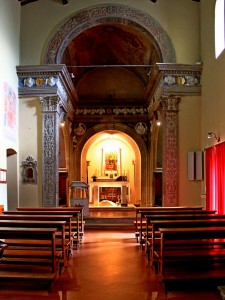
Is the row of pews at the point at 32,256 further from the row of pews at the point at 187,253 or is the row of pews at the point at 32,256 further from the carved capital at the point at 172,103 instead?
the carved capital at the point at 172,103

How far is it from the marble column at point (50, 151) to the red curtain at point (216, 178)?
4.61 metres

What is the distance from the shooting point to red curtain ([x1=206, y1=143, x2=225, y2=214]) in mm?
9430

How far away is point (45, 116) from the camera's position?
469 inches

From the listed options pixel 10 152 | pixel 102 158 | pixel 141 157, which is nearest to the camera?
pixel 10 152

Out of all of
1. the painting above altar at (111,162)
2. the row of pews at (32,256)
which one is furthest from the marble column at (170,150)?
the painting above altar at (111,162)

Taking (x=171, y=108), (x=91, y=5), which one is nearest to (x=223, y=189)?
(x=171, y=108)

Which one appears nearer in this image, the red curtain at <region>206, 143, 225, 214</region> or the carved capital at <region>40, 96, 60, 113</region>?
the red curtain at <region>206, 143, 225, 214</region>

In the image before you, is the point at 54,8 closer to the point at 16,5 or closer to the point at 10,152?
the point at 16,5

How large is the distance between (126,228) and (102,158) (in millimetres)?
9914

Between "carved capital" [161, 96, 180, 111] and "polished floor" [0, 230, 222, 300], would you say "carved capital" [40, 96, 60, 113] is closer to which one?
"carved capital" [161, 96, 180, 111]

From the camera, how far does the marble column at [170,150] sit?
11.8 meters

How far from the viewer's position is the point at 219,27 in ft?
33.8

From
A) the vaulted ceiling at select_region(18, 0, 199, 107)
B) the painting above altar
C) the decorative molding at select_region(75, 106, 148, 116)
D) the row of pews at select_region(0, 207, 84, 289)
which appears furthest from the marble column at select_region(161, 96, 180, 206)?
the painting above altar

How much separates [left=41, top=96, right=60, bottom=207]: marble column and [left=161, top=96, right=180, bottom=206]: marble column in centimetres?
341
